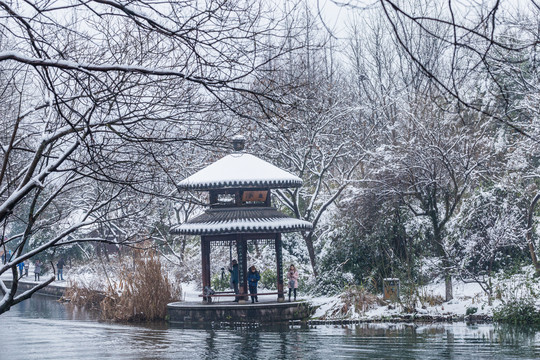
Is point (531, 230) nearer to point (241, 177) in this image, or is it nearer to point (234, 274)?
point (241, 177)

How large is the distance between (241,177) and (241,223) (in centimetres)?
138

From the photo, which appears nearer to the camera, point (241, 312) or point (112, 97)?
point (112, 97)

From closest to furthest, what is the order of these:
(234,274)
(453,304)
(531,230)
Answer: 1. (453,304)
2. (531,230)
3. (234,274)

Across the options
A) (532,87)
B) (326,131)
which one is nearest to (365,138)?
(326,131)

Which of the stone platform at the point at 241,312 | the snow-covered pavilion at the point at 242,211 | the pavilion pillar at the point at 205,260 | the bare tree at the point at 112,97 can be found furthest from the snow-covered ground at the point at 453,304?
the bare tree at the point at 112,97

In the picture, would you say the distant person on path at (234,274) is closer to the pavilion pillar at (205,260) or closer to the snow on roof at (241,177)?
the pavilion pillar at (205,260)

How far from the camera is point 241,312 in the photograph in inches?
758

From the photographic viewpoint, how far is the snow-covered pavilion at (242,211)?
19375 millimetres

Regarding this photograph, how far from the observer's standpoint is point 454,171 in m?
20.1

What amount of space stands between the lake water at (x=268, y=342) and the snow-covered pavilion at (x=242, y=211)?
8.46 ft

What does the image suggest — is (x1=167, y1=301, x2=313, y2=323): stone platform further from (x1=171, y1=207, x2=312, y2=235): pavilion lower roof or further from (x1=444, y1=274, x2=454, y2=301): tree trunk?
(x1=444, y1=274, x2=454, y2=301): tree trunk

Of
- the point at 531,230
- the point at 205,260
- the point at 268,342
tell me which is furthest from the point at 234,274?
the point at 531,230

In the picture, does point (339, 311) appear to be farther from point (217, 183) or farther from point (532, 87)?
point (532, 87)

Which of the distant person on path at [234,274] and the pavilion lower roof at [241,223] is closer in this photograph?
the pavilion lower roof at [241,223]
